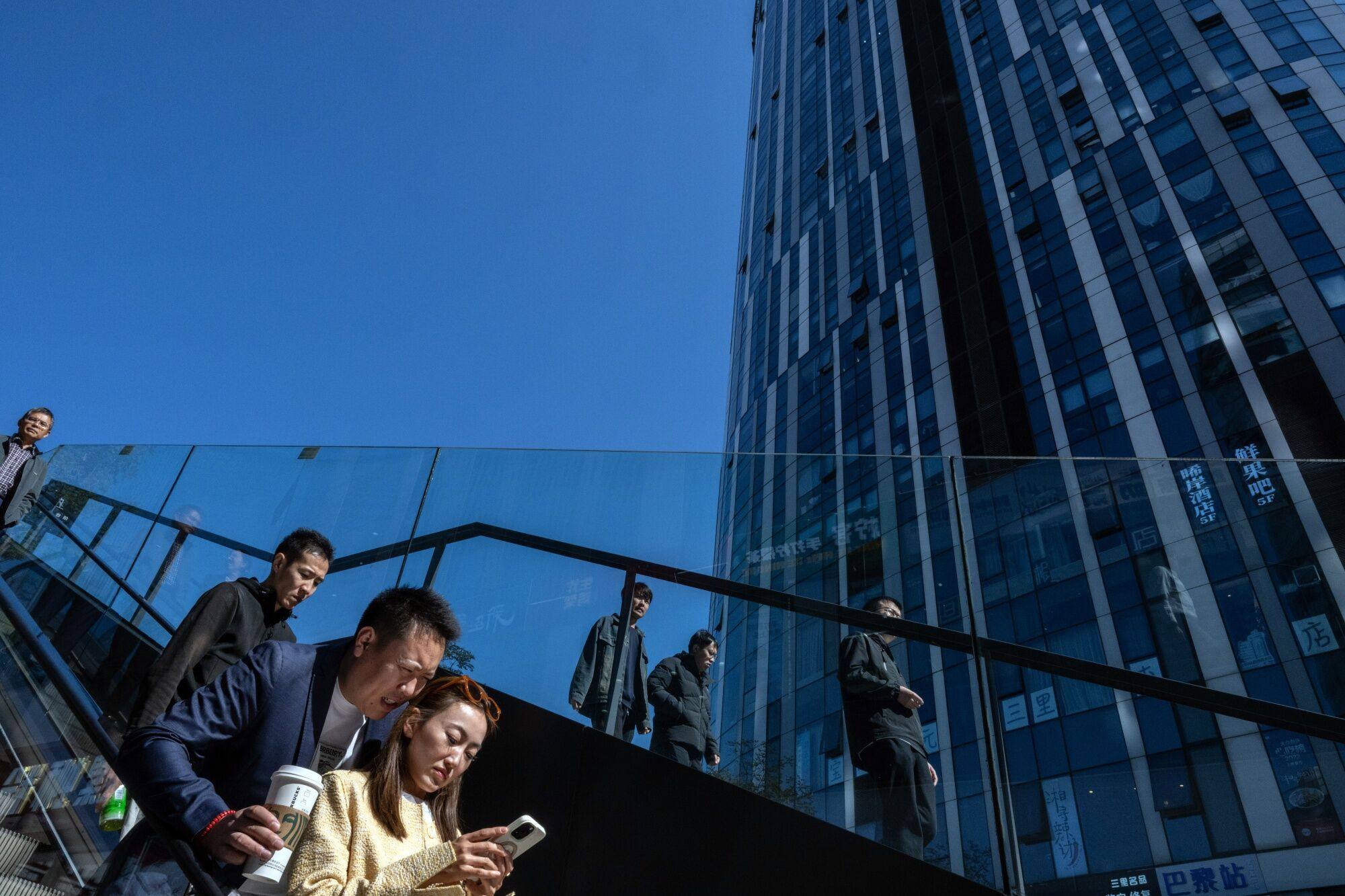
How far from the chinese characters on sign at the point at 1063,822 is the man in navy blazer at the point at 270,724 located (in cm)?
192

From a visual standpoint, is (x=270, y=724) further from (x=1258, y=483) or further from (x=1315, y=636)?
(x=1258, y=483)

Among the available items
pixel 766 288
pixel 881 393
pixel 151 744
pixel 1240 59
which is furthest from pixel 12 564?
pixel 766 288

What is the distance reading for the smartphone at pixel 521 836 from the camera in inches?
69.8

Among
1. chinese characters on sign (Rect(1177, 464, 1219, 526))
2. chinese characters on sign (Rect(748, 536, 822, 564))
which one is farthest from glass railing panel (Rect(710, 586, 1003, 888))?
chinese characters on sign (Rect(1177, 464, 1219, 526))

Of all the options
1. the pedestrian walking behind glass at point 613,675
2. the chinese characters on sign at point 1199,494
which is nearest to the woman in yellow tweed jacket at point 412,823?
the pedestrian walking behind glass at point 613,675

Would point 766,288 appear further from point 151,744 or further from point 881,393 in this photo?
point 151,744

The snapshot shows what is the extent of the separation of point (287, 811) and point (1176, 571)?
283 cm

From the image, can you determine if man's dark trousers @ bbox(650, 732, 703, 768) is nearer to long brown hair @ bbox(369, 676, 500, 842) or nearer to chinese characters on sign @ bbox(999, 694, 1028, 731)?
chinese characters on sign @ bbox(999, 694, 1028, 731)

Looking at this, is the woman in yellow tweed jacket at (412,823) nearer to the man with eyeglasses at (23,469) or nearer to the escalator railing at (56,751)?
the escalator railing at (56,751)

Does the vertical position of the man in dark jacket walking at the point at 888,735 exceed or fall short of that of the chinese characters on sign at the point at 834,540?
it falls short

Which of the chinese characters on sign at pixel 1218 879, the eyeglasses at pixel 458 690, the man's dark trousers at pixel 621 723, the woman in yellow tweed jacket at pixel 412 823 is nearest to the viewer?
the woman in yellow tweed jacket at pixel 412 823

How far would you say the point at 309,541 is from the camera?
3170 millimetres

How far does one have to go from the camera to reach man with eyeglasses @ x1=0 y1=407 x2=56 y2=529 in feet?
18.6

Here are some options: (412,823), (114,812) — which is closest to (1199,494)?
(412,823)
